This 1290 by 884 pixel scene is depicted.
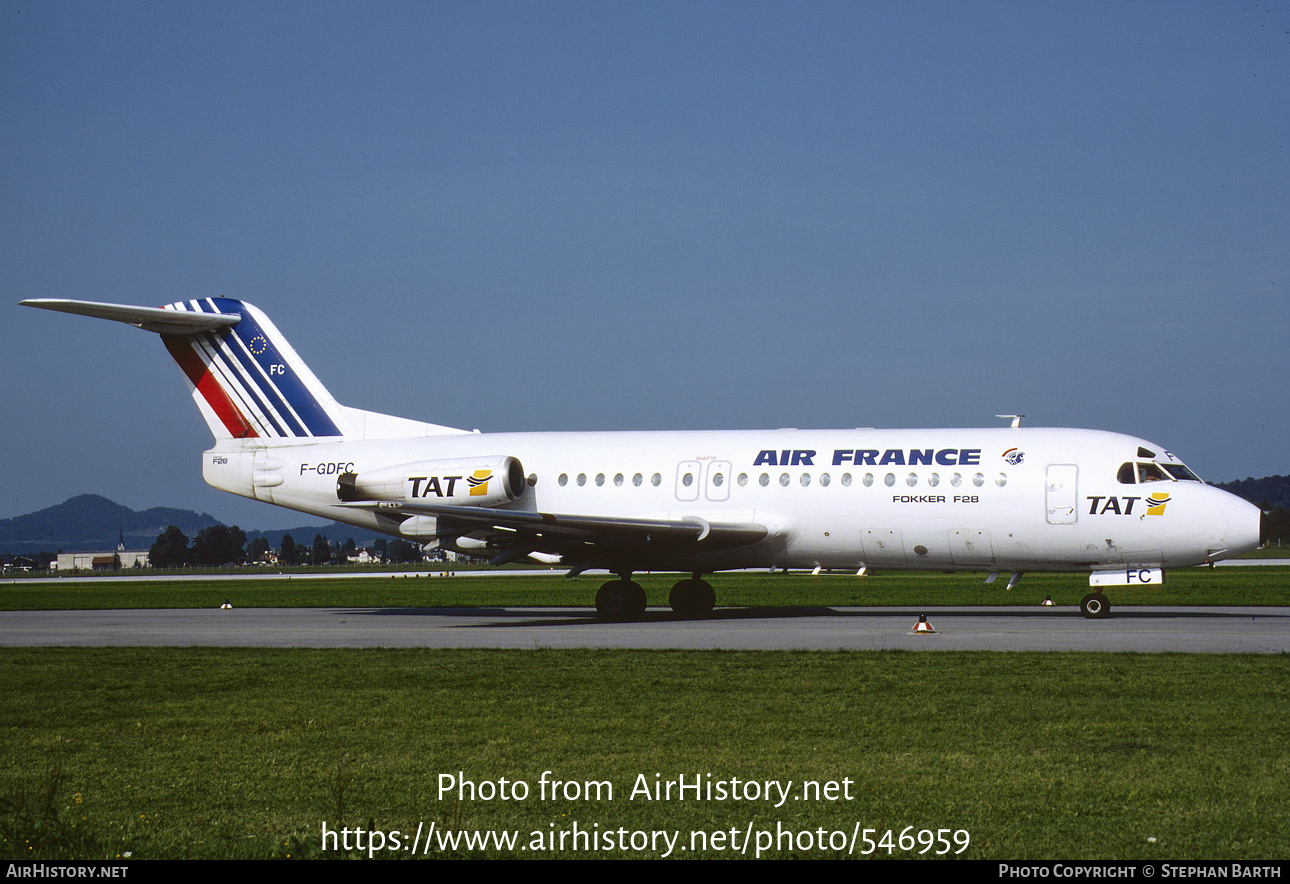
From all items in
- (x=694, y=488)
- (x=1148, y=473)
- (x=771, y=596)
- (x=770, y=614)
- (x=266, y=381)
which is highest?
(x=266, y=381)

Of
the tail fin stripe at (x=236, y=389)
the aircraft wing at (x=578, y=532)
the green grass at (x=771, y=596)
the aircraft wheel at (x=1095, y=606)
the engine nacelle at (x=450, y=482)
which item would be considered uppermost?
the tail fin stripe at (x=236, y=389)

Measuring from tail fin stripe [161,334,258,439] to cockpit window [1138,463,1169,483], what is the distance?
67.9ft

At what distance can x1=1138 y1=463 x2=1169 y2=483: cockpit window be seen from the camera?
23891mm

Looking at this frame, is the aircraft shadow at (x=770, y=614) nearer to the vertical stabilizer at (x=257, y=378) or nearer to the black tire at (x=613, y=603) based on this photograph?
the black tire at (x=613, y=603)

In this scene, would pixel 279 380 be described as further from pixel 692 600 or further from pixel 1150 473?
pixel 1150 473

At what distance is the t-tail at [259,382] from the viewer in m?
30.8

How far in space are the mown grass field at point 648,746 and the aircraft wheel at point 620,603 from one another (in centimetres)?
889

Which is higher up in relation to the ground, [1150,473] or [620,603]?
[1150,473]

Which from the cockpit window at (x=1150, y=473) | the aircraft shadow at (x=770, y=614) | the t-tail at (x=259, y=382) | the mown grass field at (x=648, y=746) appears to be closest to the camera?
the mown grass field at (x=648, y=746)

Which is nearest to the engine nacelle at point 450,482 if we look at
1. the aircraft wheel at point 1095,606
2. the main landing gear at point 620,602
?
the main landing gear at point 620,602

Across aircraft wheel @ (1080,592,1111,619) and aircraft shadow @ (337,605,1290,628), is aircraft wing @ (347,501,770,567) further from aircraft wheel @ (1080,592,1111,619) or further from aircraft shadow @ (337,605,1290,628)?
aircraft wheel @ (1080,592,1111,619)

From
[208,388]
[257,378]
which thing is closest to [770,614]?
[257,378]

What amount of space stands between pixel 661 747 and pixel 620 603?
649 inches

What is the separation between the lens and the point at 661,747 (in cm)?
995
